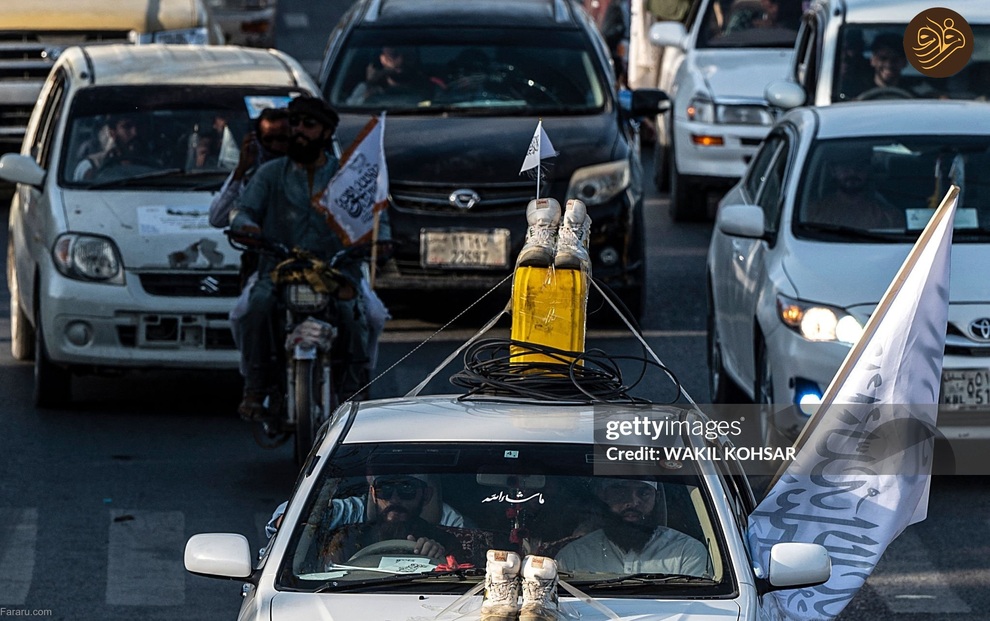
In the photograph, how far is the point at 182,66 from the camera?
1223 centimetres

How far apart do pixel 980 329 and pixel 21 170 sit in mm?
5377

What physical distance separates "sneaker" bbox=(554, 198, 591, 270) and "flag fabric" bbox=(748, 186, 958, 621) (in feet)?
3.25

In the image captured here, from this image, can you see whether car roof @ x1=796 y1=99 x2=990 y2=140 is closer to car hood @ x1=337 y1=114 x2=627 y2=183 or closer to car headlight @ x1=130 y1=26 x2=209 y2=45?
car hood @ x1=337 y1=114 x2=627 y2=183

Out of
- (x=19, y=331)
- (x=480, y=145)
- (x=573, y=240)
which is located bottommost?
(x=19, y=331)

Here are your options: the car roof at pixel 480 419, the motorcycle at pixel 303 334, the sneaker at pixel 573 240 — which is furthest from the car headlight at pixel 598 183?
the car roof at pixel 480 419

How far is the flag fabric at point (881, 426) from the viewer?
21.8 feet

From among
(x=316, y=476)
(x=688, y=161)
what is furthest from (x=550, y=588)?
(x=688, y=161)

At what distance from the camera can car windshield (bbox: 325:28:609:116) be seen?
45.3ft

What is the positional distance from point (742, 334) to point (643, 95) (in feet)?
12.9

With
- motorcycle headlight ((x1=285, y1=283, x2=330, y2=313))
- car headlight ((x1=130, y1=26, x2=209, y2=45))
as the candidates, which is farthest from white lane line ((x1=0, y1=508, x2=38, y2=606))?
car headlight ((x1=130, y1=26, x2=209, y2=45))

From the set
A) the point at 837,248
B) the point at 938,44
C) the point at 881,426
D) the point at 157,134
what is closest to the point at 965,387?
the point at 837,248

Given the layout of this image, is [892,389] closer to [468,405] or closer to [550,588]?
[468,405]

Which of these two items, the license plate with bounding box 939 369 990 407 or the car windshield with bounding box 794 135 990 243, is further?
the car windshield with bounding box 794 135 990 243

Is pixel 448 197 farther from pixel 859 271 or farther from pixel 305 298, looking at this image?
pixel 859 271
